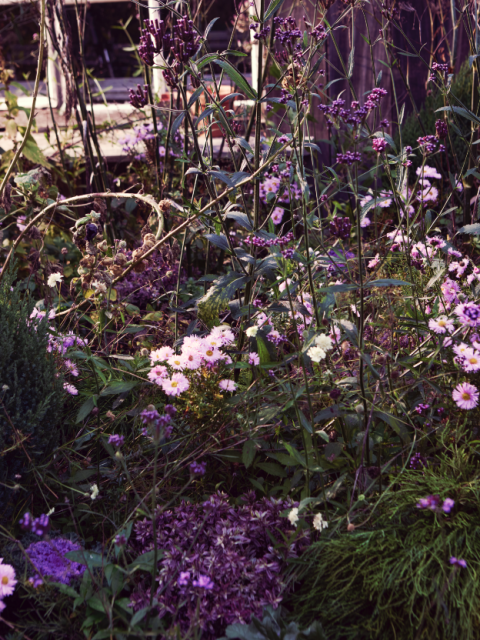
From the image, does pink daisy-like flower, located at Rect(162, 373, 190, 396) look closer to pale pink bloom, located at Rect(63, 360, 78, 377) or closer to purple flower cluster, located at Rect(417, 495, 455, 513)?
pale pink bloom, located at Rect(63, 360, 78, 377)

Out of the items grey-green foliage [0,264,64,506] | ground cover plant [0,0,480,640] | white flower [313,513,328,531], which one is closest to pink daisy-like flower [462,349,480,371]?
ground cover plant [0,0,480,640]

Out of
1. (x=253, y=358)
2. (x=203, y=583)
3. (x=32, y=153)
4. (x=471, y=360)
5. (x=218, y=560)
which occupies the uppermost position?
(x=32, y=153)

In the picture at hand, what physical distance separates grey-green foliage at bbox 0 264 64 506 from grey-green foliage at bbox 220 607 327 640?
72 centimetres

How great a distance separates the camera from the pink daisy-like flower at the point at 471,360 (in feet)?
5.06

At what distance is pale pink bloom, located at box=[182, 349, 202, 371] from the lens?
68.8 inches

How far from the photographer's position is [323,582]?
57.8 inches

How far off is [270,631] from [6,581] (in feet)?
1.97

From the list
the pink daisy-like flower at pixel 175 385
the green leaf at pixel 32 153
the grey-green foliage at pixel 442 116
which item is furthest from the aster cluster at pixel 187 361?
the grey-green foliage at pixel 442 116

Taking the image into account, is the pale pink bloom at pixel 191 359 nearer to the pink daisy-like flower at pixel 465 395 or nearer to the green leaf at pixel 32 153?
the pink daisy-like flower at pixel 465 395

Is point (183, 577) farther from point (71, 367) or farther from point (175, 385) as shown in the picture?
point (71, 367)

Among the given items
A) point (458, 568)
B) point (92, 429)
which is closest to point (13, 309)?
point (92, 429)

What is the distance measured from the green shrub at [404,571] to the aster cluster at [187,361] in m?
0.58

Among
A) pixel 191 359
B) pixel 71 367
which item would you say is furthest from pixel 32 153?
pixel 191 359

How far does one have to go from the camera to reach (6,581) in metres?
1.34
